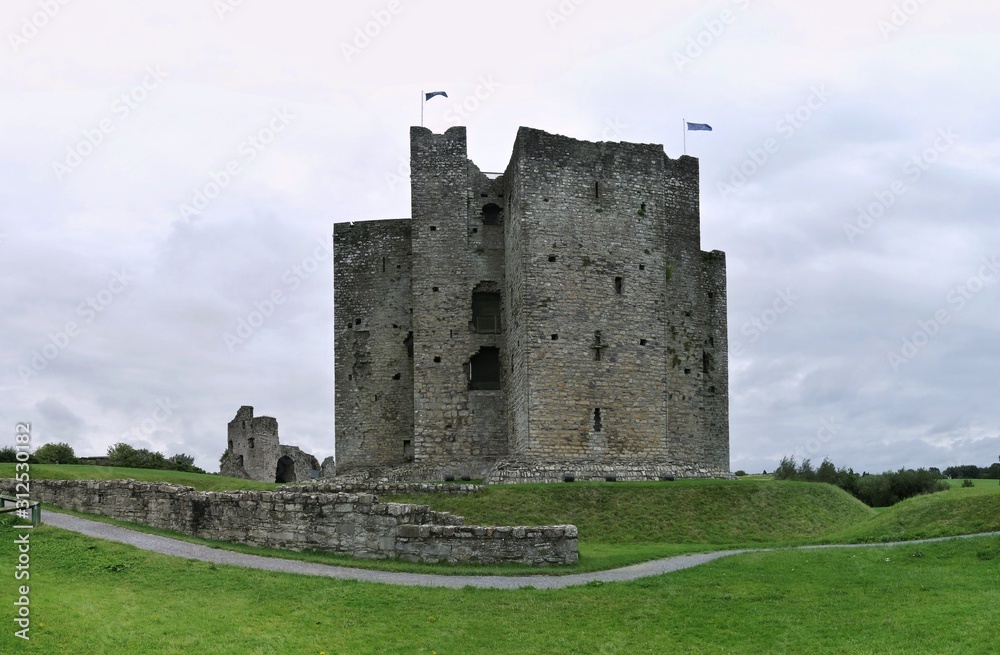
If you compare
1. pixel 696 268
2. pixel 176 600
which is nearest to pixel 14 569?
pixel 176 600

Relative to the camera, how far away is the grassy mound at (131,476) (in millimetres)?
35125

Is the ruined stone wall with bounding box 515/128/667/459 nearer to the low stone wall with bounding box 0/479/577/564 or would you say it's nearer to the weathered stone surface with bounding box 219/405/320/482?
the low stone wall with bounding box 0/479/577/564

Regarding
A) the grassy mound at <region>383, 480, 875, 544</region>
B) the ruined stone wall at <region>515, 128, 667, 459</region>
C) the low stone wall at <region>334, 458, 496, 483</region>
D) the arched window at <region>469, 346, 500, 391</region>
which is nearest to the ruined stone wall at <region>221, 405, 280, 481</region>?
the low stone wall at <region>334, 458, 496, 483</region>

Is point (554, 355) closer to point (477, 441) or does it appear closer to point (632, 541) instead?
point (477, 441)

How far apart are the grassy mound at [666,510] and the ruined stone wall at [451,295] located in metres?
9.31

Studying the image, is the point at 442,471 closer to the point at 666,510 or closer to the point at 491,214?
the point at 491,214

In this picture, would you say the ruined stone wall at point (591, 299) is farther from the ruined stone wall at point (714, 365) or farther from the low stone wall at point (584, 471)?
the ruined stone wall at point (714, 365)

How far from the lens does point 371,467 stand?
47.5m

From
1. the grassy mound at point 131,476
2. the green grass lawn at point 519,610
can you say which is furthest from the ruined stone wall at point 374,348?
the green grass lawn at point 519,610

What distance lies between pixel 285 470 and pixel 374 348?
1669 centimetres

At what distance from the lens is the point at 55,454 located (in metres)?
42.4

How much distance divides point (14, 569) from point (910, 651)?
1545 centimetres

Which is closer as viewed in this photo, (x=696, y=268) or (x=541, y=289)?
(x=541, y=289)

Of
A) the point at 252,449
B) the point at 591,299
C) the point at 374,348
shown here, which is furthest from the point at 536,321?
the point at 252,449
